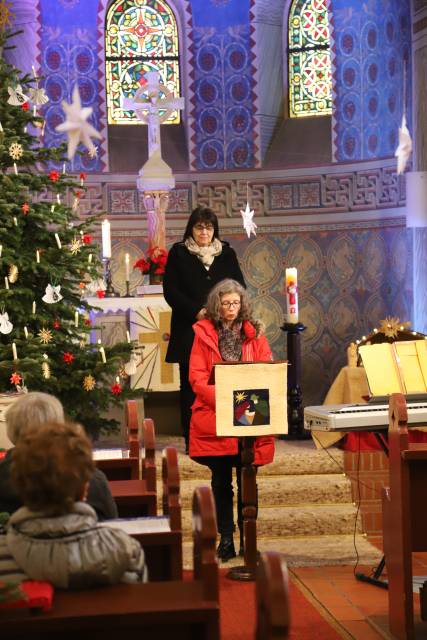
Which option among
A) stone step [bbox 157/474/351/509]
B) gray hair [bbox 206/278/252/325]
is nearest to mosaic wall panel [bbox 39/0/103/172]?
stone step [bbox 157/474/351/509]

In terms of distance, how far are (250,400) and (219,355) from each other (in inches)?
15.8

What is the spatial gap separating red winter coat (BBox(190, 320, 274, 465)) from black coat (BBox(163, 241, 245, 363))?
116cm

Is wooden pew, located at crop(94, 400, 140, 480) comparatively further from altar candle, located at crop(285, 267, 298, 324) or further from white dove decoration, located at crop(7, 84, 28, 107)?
altar candle, located at crop(285, 267, 298, 324)

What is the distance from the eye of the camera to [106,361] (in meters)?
6.93

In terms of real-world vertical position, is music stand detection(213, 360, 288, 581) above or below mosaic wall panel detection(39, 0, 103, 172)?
below

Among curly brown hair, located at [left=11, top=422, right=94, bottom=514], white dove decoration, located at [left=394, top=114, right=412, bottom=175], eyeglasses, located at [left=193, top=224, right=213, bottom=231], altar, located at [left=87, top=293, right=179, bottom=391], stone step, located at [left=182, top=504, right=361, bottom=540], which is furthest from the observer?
white dove decoration, located at [left=394, top=114, right=412, bottom=175]

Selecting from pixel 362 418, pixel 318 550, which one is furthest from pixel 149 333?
pixel 362 418

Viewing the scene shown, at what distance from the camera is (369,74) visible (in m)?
11.2

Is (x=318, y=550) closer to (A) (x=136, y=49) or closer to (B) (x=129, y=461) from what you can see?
(B) (x=129, y=461)

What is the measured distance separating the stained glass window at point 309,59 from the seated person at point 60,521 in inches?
379

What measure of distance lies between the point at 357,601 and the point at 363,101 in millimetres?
6961

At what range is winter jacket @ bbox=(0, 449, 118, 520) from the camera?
334cm

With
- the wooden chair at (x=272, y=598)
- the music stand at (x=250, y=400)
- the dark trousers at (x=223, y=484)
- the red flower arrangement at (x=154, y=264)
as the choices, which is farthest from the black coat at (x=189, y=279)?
the wooden chair at (x=272, y=598)

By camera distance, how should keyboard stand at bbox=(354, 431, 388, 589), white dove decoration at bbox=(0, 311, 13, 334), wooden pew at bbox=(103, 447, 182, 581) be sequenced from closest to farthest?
wooden pew at bbox=(103, 447, 182, 581) < keyboard stand at bbox=(354, 431, 388, 589) < white dove decoration at bbox=(0, 311, 13, 334)
